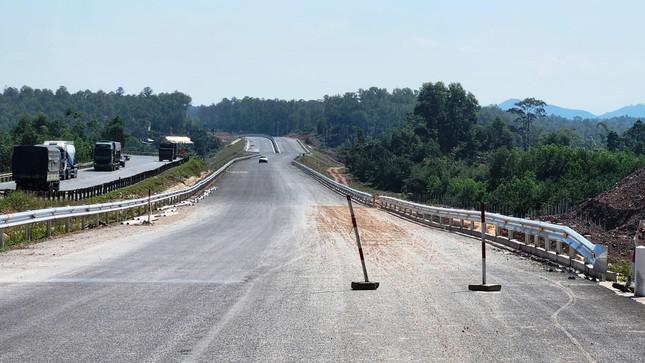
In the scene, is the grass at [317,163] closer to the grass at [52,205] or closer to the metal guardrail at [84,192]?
the grass at [52,205]

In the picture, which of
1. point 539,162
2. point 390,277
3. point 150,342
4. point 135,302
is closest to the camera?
point 150,342

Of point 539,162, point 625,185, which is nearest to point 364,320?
point 625,185

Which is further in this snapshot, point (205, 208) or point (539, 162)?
point (539, 162)

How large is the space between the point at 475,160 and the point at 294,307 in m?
156

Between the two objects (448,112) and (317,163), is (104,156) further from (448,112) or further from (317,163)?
(448,112)

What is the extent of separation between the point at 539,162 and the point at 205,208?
211 feet

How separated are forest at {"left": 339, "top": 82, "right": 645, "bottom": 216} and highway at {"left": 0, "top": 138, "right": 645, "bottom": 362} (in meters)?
39.8

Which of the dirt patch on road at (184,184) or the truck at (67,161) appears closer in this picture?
the truck at (67,161)

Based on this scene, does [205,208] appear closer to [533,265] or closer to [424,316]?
[533,265]

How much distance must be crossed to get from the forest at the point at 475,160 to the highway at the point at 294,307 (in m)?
39.8

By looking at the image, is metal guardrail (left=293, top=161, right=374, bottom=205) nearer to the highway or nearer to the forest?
the forest

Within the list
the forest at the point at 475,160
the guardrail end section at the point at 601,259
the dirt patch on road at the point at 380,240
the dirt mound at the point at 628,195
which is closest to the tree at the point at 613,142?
the forest at the point at 475,160

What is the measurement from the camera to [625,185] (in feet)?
113

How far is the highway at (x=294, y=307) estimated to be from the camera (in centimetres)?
939
